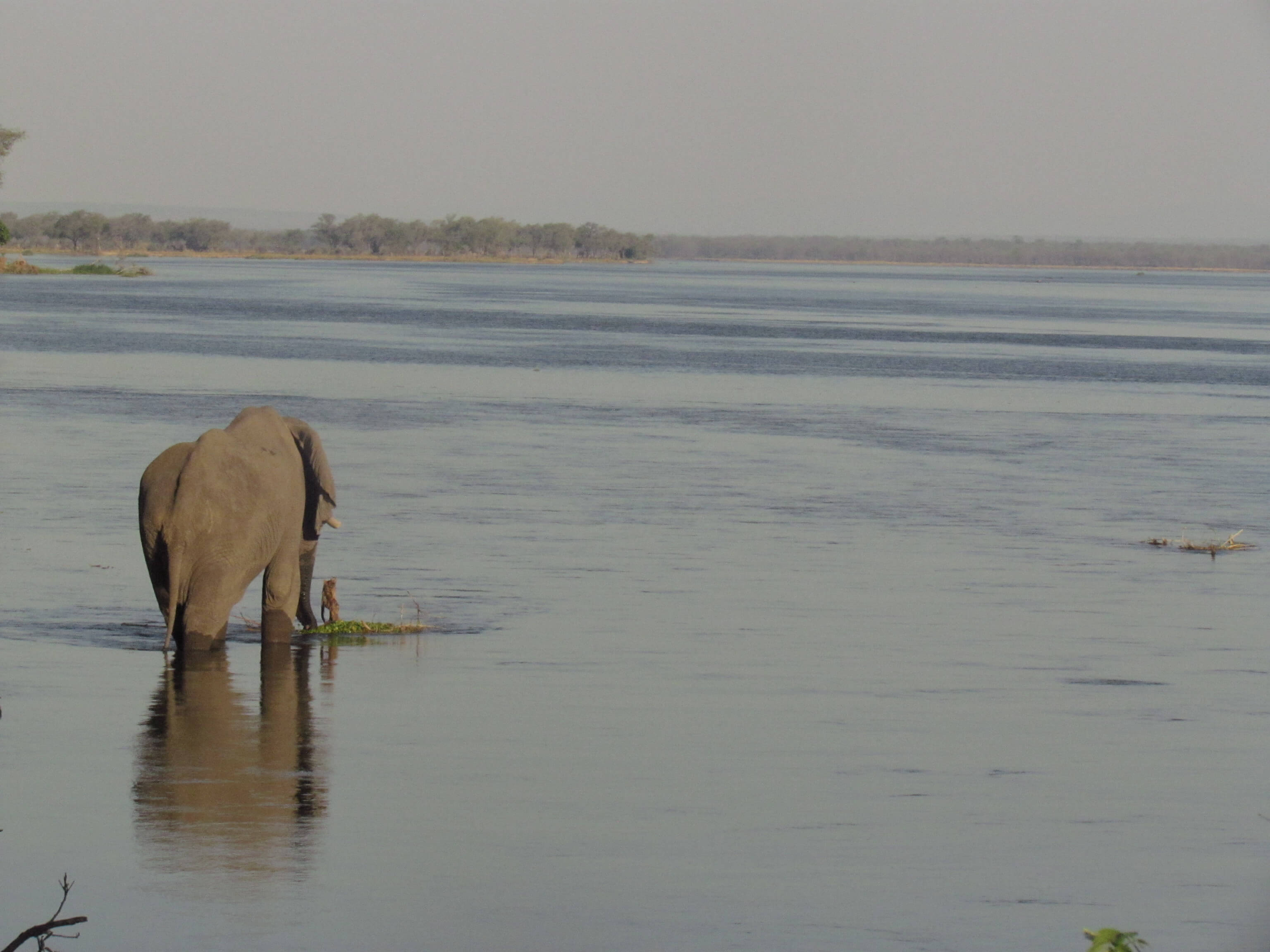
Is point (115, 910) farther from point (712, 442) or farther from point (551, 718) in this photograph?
point (712, 442)

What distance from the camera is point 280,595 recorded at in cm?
1493

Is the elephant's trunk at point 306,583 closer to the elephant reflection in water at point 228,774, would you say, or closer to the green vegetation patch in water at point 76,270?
the elephant reflection in water at point 228,774

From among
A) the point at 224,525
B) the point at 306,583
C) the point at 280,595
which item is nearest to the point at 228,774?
the point at 224,525

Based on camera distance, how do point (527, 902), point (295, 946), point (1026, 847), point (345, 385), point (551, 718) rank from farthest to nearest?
point (345, 385) → point (551, 718) → point (1026, 847) → point (527, 902) → point (295, 946)

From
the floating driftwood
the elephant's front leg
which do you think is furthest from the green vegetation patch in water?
the elephant's front leg

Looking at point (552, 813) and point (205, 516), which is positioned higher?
point (205, 516)

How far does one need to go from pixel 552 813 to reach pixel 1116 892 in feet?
9.79

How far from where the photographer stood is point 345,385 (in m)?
46.2

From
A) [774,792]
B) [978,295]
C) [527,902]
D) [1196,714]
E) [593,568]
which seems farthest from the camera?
[978,295]

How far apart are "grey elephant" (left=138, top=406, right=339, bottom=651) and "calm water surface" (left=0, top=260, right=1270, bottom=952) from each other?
0.48 m

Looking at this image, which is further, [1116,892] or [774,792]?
[774,792]

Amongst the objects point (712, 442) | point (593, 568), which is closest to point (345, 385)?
point (712, 442)

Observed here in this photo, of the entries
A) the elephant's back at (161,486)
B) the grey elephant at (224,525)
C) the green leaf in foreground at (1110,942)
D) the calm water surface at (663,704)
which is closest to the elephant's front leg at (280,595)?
the grey elephant at (224,525)

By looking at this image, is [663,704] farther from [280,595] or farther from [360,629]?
[360,629]
